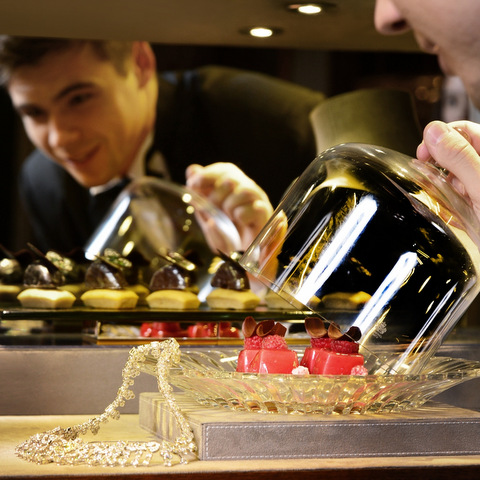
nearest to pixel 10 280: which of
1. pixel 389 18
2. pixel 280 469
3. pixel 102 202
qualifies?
pixel 102 202

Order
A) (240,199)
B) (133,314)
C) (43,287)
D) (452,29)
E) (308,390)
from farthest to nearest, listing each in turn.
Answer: (240,199), (43,287), (133,314), (308,390), (452,29)

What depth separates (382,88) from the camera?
4.78ft

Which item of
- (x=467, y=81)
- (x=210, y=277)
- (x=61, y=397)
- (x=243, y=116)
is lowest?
(x=61, y=397)

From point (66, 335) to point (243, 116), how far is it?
51cm

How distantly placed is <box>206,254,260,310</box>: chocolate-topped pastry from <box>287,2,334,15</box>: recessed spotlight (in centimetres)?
44

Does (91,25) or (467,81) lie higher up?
(91,25)

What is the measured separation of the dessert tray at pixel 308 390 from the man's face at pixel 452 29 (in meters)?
0.45

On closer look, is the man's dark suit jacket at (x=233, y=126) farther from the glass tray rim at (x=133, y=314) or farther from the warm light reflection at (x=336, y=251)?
the warm light reflection at (x=336, y=251)

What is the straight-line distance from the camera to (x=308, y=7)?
127 centimetres

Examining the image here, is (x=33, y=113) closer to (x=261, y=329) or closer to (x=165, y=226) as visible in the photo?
(x=165, y=226)

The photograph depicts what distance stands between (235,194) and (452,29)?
1.06 m

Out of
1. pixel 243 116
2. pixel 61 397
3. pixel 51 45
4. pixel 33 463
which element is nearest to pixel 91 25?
pixel 51 45

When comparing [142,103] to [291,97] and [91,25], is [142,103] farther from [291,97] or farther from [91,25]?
[291,97]

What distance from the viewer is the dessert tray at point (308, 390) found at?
0.80 meters
